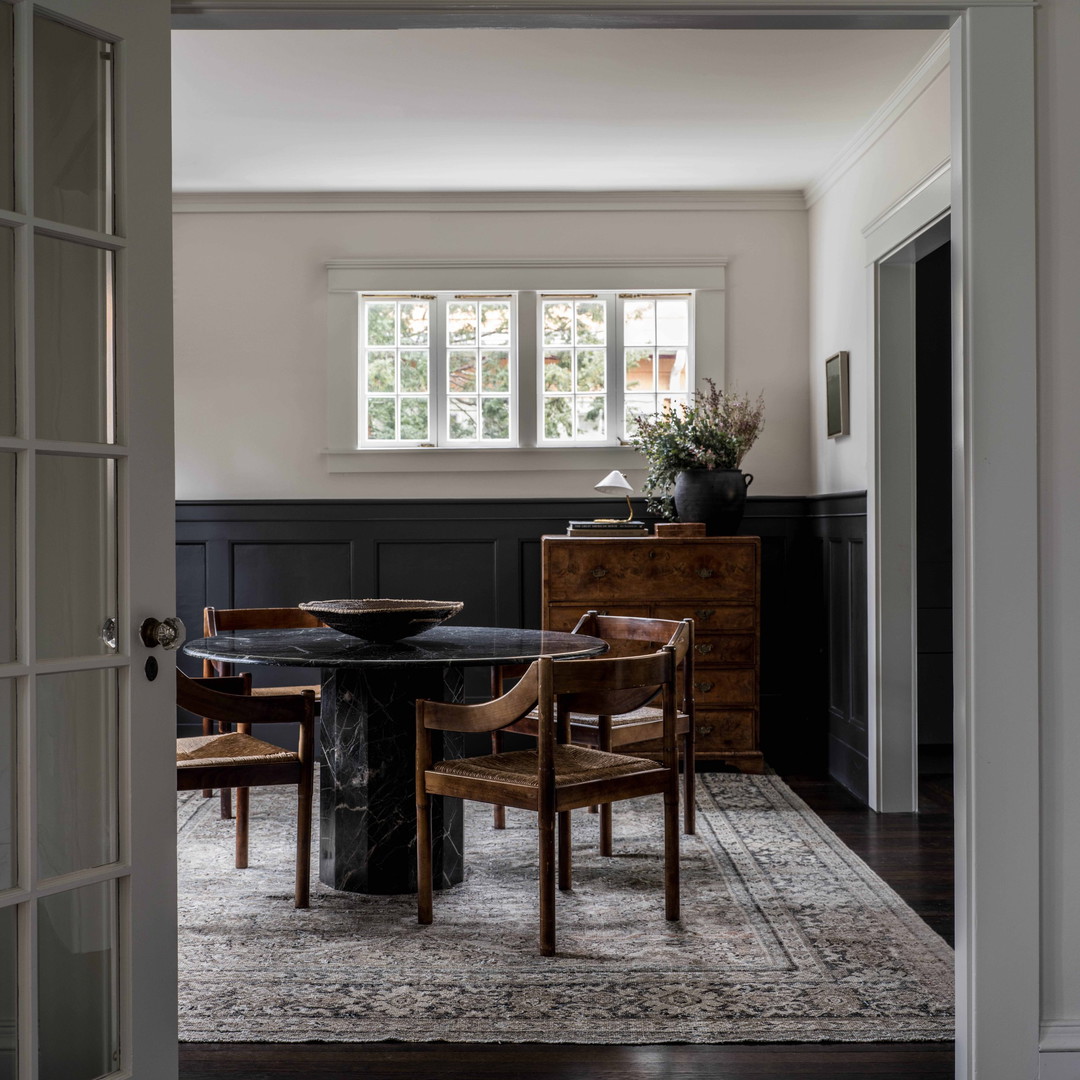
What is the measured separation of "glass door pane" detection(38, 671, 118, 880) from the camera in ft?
6.66

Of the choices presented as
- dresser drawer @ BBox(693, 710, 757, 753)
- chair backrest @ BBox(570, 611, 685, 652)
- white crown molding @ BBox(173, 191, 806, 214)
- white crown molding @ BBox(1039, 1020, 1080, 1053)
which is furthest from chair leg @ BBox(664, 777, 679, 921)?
white crown molding @ BBox(173, 191, 806, 214)

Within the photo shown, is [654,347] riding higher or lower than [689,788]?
higher

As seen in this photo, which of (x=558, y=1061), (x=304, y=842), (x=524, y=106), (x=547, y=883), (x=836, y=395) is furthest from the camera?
(x=836, y=395)

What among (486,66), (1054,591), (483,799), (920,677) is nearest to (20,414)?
(483,799)

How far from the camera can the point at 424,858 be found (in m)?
3.42

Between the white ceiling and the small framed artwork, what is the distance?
1.01 meters

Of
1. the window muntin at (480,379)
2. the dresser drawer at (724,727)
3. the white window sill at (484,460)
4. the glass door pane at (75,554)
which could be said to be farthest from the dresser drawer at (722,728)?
the glass door pane at (75,554)

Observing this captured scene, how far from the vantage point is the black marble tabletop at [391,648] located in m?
3.35

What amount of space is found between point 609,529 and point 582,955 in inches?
108

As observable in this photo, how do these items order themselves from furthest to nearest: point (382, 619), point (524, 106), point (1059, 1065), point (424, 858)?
point (524, 106), point (382, 619), point (424, 858), point (1059, 1065)

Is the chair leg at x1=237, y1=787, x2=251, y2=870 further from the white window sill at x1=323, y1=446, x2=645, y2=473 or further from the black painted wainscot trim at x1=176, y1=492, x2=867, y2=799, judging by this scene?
the white window sill at x1=323, y1=446, x2=645, y2=473

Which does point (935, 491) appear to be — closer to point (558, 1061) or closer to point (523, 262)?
point (523, 262)

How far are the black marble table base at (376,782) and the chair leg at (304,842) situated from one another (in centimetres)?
17

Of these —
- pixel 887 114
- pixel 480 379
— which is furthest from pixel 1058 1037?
pixel 480 379
